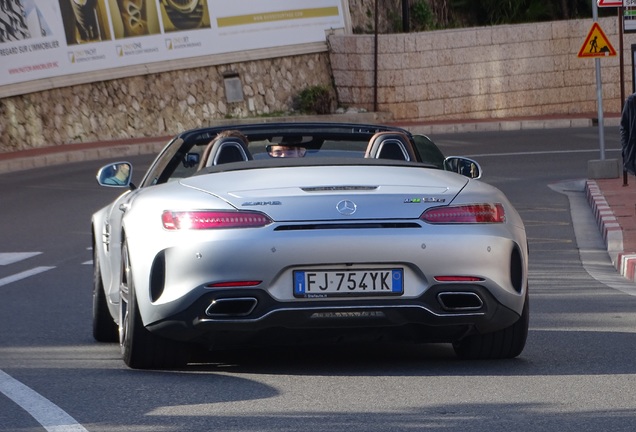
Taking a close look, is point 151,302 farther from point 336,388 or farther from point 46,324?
point 46,324

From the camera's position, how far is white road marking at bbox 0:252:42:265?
46.8ft

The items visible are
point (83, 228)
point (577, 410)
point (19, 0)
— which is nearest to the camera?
point (577, 410)

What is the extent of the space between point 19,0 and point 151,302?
979 inches

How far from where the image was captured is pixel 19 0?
30.8 m

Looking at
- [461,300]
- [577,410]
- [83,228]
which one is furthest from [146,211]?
[83,228]

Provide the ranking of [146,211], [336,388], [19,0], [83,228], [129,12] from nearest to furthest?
1. [336,388]
2. [146,211]
3. [83,228]
4. [19,0]
5. [129,12]

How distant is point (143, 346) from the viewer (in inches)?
283

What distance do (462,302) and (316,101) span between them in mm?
27894

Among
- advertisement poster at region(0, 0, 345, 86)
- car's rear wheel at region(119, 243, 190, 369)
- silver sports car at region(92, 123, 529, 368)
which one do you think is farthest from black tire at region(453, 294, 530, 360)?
advertisement poster at region(0, 0, 345, 86)

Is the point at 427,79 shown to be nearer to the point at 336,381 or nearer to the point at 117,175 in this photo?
the point at 117,175

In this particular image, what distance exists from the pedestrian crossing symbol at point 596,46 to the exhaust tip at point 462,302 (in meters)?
13.1

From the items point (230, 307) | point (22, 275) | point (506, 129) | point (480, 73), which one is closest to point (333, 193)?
point (230, 307)

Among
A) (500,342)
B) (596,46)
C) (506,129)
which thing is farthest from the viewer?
(506,129)

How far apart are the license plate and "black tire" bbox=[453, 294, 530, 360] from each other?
79cm
